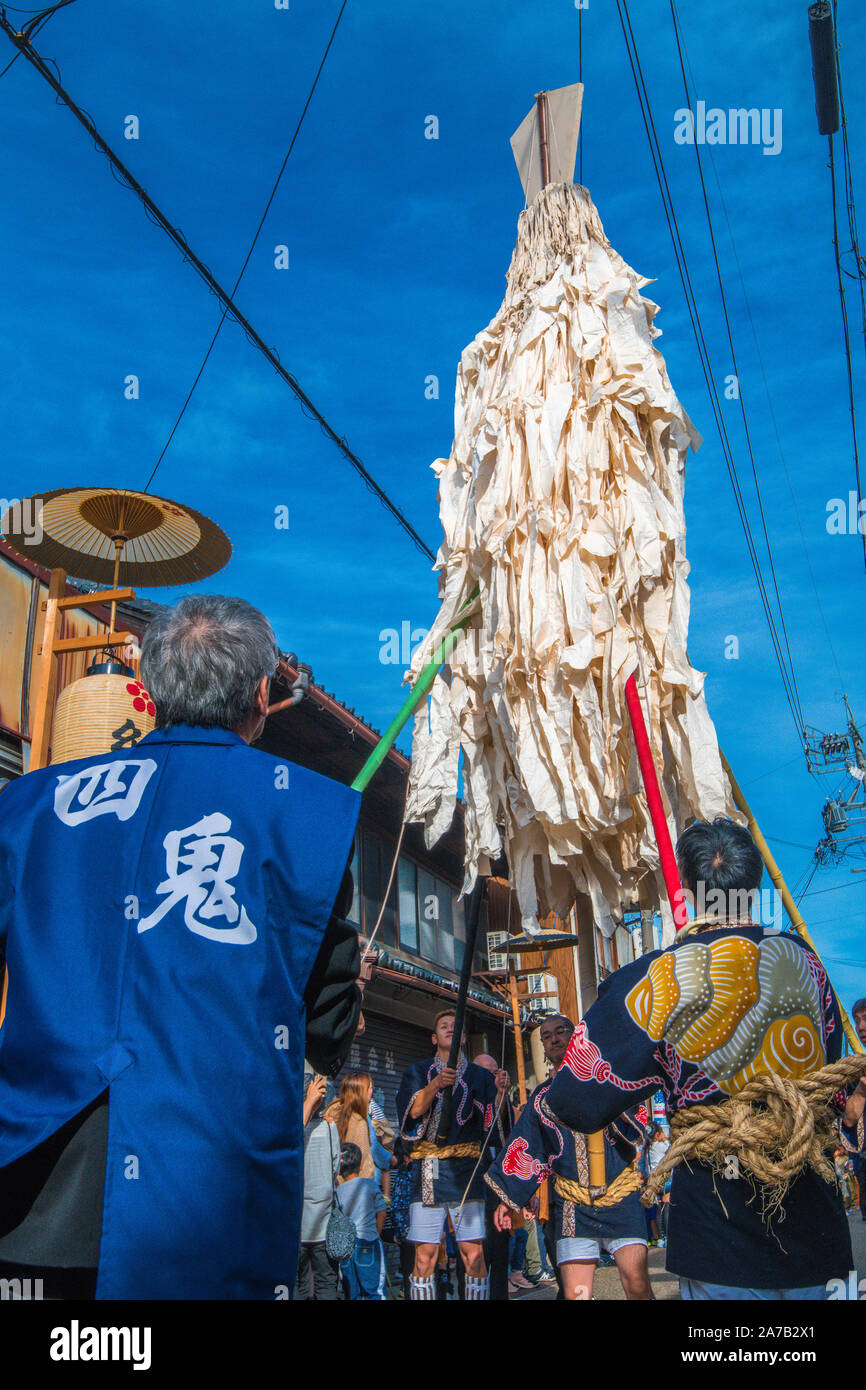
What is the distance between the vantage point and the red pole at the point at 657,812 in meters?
2.49

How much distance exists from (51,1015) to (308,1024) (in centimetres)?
38

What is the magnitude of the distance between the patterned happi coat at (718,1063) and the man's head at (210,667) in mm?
1084

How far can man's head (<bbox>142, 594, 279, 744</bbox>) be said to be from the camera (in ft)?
5.90

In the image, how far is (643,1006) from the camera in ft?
7.51

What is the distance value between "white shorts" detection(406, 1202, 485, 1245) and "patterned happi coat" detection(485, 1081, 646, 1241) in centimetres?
87

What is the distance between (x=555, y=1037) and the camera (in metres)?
5.70

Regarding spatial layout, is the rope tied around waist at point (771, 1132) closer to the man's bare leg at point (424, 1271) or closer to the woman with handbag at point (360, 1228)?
the man's bare leg at point (424, 1271)

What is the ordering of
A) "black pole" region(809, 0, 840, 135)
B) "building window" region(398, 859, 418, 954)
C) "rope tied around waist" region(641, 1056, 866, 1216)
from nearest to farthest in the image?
"rope tied around waist" region(641, 1056, 866, 1216), "black pole" region(809, 0, 840, 135), "building window" region(398, 859, 418, 954)

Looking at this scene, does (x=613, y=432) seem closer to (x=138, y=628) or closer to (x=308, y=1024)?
(x=308, y=1024)

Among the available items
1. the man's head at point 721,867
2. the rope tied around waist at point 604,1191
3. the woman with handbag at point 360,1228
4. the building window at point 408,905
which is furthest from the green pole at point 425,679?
the building window at point 408,905

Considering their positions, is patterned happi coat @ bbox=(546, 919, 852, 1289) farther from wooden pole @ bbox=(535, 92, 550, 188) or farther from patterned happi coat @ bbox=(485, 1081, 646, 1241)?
wooden pole @ bbox=(535, 92, 550, 188)

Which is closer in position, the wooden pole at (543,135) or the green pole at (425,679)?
the green pole at (425,679)

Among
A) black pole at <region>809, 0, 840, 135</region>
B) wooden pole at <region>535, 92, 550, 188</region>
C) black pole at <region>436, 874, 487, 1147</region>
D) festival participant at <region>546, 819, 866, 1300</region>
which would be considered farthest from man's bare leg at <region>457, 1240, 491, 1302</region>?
black pole at <region>809, 0, 840, 135</region>

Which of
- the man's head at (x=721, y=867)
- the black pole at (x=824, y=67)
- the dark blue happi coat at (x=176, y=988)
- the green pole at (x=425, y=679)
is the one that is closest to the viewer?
the dark blue happi coat at (x=176, y=988)
